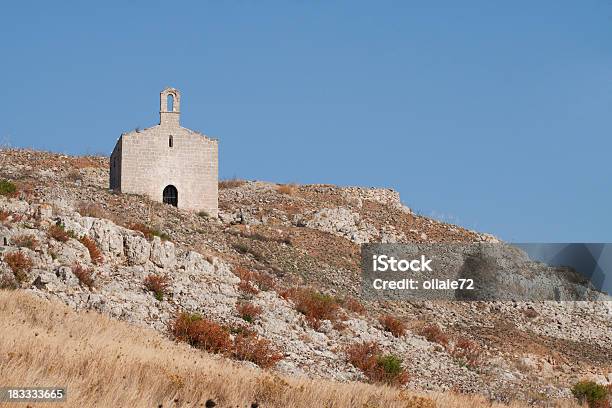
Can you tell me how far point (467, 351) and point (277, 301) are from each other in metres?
7.50

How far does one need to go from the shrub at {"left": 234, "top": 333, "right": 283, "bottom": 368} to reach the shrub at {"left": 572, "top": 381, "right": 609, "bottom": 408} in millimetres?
10420

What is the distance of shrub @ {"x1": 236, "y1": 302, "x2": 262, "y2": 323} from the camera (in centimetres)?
2886

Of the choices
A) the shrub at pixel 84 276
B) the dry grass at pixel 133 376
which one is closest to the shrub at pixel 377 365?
the dry grass at pixel 133 376

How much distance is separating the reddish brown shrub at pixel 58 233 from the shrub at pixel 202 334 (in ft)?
17.9

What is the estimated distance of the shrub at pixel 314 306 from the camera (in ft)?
102

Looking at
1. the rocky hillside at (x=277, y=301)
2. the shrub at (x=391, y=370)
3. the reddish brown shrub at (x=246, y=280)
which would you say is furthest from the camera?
the reddish brown shrub at (x=246, y=280)

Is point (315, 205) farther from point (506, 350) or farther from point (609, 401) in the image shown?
point (609, 401)

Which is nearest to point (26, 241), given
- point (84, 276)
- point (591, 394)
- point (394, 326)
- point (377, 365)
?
point (84, 276)

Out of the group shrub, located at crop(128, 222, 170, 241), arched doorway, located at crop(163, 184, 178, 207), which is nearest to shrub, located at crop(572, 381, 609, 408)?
shrub, located at crop(128, 222, 170, 241)

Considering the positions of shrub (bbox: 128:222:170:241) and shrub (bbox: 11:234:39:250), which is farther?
shrub (bbox: 128:222:170:241)

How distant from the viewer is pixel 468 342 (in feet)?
113

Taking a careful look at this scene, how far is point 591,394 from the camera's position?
2958 centimetres

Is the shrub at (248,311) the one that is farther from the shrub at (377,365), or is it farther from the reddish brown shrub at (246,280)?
the shrub at (377,365)

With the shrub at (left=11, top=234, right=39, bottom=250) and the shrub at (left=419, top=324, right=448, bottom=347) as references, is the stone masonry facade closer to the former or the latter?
the shrub at (left=419, top=324, right=448, bottom=347)
